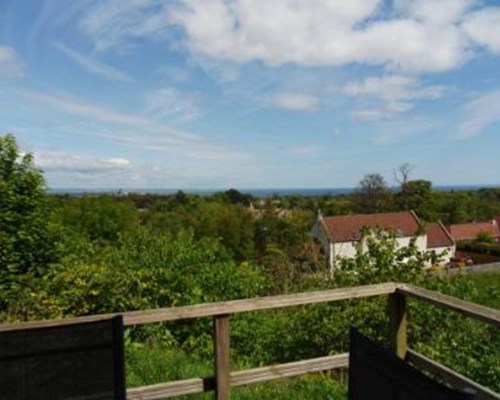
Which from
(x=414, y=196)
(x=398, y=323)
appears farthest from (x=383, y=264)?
(x=414, y=196)

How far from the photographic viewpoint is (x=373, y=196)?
2243 inches

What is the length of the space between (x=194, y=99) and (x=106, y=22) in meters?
10.5

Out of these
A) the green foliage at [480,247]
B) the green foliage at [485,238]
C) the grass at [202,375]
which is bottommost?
the green foliage at [480,247]

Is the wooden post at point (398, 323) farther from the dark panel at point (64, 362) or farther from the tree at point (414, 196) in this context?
the tree at point (414, 196)

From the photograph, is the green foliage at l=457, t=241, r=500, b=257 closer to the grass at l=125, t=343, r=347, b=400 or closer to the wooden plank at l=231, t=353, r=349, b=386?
the grass at l=125, t=343, r=347, b=400

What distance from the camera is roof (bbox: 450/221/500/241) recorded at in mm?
57344

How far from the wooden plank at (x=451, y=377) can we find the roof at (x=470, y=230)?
2244 inches

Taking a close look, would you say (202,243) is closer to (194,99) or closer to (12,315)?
(12,315)

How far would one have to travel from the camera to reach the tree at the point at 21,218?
674 cm

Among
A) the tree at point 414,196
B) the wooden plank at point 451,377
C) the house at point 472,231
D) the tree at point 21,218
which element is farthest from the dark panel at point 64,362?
the house at point 472,231

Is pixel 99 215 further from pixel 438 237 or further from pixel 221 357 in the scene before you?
pixel 438 237

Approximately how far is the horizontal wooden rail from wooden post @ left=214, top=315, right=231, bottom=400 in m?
0.04

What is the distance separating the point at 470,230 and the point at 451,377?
59.9m

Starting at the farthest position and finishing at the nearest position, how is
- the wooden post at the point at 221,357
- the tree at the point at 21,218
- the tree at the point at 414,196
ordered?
the tree at the point at 414,196 → the tree at the point at 21,218 → the wooden post at the point at 221,357
